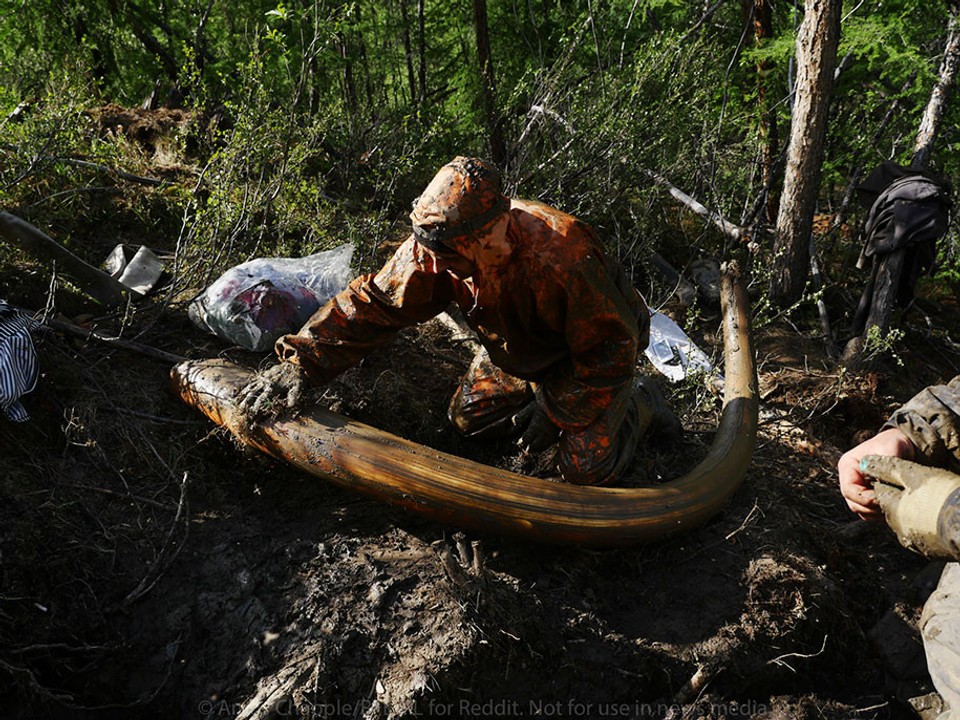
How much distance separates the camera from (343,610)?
2.51m

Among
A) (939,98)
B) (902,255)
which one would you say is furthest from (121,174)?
(939,98)

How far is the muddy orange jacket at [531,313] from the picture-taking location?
264cm

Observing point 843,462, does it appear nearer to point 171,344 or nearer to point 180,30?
point 171,344

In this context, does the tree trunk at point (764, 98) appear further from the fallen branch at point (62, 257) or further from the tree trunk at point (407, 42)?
the fallen branch at point (62, 257)

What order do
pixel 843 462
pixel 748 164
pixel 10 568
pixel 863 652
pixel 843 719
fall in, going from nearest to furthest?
pixel 843 462 → pixel 10 568 → pixel 843 719 → pixel 863 652 → pixel 748 164

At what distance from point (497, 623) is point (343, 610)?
0.57 m

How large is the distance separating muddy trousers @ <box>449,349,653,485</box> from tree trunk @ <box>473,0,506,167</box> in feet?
8.89

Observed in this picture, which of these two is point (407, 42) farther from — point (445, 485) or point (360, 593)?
point (360, 593)

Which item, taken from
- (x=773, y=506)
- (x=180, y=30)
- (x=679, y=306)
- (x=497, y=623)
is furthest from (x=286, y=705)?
(x=180, y=30)

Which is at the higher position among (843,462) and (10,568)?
(843,462)

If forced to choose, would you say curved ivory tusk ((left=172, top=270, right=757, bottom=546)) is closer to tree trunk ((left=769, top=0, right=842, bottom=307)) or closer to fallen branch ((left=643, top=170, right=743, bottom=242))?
tree trunk ((left=769, top=0, right=842, bottom=307))

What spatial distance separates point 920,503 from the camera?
1858 millimetres

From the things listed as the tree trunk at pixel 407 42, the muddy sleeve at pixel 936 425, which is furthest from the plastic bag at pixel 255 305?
the tree trunk at pixel 407 42

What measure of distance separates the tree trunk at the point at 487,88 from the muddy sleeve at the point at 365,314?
119 inches
